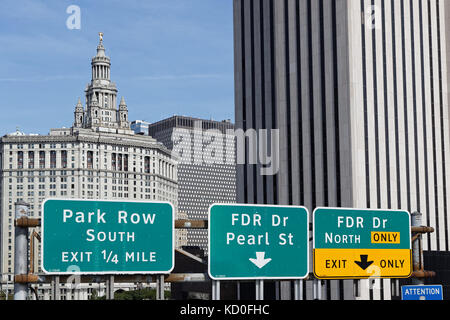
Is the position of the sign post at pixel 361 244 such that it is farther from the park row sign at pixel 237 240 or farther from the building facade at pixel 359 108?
the building facade at pixel 359 108

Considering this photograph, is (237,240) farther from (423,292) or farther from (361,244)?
(423,292)

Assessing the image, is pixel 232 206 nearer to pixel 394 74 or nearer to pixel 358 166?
pixel 358 166

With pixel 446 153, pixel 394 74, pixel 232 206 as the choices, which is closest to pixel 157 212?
Result: pixel 232 206

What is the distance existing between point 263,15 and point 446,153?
3876 centimetres

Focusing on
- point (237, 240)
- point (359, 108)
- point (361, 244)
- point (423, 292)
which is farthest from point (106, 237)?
point (359, 108)

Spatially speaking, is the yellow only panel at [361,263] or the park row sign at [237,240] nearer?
the park row sign at [237,240]

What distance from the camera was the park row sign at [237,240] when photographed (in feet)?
63.4

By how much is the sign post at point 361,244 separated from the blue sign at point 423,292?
0.70m

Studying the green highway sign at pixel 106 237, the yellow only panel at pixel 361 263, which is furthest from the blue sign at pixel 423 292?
the green highway sign at pixel 106 237

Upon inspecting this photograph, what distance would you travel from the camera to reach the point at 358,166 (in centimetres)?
10281

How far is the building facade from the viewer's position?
103625 millimetres
